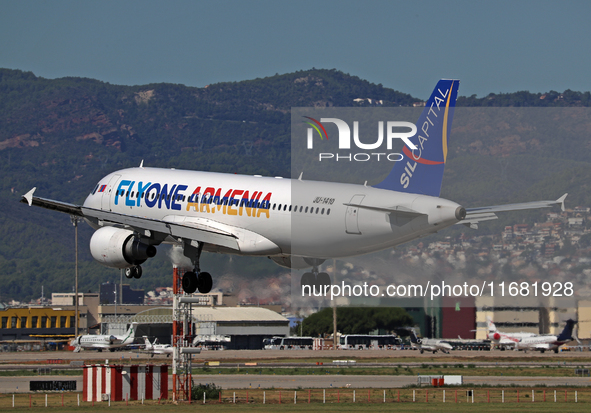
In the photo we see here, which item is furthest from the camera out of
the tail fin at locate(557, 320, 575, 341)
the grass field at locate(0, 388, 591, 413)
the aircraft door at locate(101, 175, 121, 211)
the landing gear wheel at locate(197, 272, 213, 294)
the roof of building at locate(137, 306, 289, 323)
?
the roof of building at locate(137, 306, 289, 323)

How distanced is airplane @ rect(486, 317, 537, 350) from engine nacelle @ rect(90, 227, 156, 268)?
167ft

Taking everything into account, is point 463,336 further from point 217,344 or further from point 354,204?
point 354,204

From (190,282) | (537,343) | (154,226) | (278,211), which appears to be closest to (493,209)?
(278,211)

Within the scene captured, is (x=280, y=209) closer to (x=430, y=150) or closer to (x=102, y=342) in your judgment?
(x=430, y=150)

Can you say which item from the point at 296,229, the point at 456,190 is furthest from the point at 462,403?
the point at 296,229

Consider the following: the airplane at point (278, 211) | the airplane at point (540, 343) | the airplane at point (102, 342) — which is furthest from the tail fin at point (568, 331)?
the airplane at point (102, 342)

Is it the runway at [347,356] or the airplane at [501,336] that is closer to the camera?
the airplane at [501,336]

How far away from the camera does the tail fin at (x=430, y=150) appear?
44.0 meters

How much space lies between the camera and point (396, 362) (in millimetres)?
116562

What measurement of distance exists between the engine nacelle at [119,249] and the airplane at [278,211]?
0.06 m

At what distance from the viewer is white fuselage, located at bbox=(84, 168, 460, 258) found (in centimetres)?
4369

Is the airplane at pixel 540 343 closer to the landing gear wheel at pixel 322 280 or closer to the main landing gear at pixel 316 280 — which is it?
the main landing gear at pixel 316 280

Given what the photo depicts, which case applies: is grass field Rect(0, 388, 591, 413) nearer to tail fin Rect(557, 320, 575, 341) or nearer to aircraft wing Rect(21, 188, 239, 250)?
tail fin Rect(557, 320, 575, 341)

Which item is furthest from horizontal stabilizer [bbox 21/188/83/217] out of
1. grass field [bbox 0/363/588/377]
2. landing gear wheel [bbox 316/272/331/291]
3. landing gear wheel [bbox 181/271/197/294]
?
grass field [bbox 0/363/588/377]
